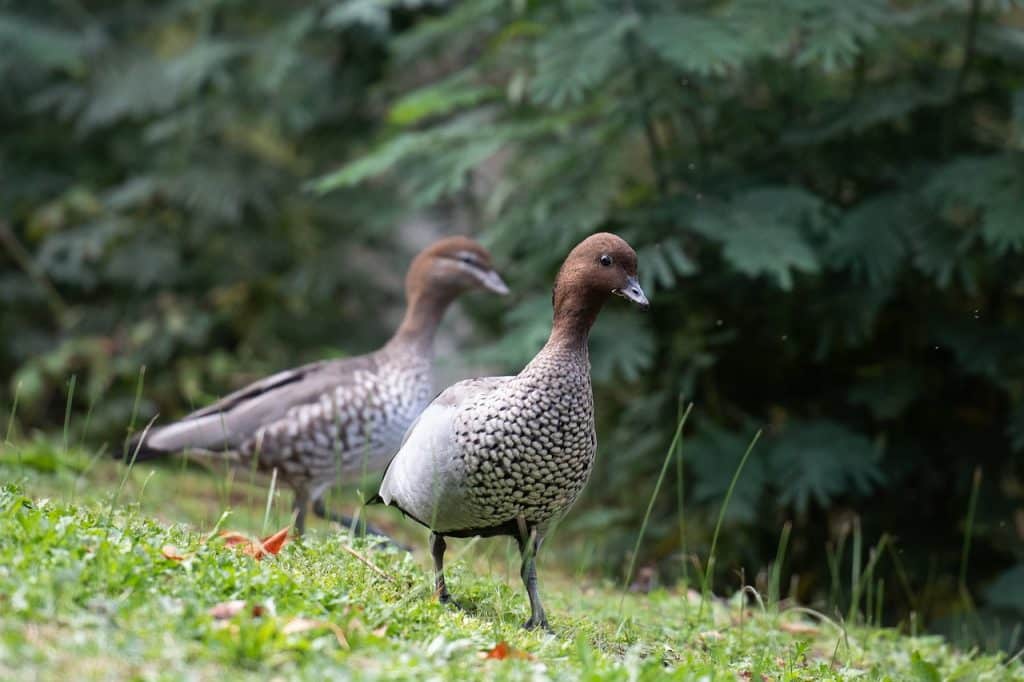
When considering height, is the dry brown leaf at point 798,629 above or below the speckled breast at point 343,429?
below

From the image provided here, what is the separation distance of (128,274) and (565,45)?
16.8ft

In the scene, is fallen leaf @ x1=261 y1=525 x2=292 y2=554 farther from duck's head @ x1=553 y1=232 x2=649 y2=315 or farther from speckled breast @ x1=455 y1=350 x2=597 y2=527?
duck's head @ x1=553 y1=232 x2=649 y2=315

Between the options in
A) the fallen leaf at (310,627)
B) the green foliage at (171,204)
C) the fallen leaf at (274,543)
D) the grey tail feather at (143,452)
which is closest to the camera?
the fallen leaf at (310,627)

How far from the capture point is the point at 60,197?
34.6 ft

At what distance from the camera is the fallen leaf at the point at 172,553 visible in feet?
11.6

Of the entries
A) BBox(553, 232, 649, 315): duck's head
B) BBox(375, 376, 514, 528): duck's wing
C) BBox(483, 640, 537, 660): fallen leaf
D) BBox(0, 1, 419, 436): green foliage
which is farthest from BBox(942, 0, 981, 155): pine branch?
BBox(483, 640, 537, 660): fallen leaf

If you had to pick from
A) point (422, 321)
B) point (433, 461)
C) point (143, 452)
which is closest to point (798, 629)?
point (433, 461)

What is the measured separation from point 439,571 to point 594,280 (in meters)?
1.14

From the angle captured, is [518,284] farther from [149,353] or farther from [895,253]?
[149,353]

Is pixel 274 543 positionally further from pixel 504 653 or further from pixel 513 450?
pixel 504 653

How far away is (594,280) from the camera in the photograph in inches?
160

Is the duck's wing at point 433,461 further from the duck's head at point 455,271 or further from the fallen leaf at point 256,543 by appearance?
the duck's head at point 455,271

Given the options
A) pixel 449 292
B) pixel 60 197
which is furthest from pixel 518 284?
pixel 60 197

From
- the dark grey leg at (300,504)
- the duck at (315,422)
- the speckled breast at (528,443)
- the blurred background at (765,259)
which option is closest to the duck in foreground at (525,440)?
the speckled breast at (528,443)
